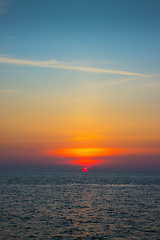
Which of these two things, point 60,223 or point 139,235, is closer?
point 139,235

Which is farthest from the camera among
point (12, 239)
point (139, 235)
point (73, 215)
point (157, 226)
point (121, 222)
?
point (73, 215)

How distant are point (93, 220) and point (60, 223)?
518 centimetres

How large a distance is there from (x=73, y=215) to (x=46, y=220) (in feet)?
19.7

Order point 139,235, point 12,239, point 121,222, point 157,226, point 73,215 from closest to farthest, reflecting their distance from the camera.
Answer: point 12,239 < point 139,235 < point 157,226 < point 121,222 < point 73,215

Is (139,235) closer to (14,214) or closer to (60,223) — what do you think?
(60,223)

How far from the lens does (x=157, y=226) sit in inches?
1393

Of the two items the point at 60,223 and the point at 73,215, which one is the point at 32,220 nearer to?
the point at 60,223

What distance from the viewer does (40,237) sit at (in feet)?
98.1

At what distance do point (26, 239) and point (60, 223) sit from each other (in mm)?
9170

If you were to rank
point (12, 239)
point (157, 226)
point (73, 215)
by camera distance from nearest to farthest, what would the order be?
point (12, 239), point (157, 226), point (73, 215)

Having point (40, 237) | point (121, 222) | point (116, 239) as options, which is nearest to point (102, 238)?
point (116, 239)

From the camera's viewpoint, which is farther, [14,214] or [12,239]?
[14,214]

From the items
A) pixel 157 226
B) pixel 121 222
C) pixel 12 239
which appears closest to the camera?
pixel 12 239

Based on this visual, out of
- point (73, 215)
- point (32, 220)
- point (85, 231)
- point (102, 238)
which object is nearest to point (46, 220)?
point (32, 220)
